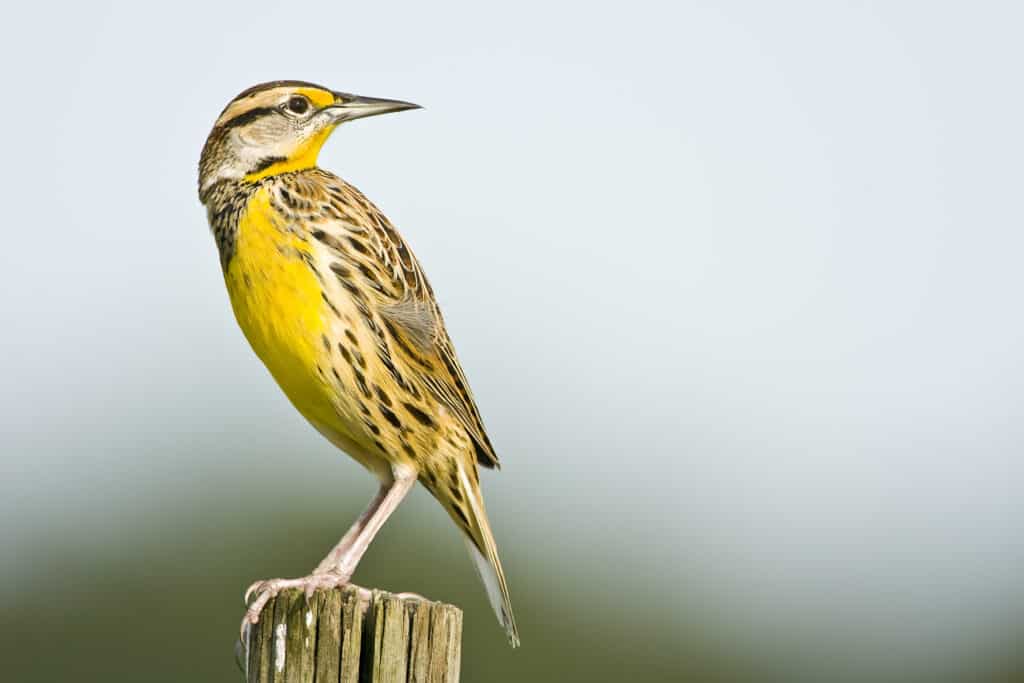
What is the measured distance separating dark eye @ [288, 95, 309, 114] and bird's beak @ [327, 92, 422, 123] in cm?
9

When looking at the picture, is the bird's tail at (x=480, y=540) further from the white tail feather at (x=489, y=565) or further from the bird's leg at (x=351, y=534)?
the bird's leg at (x=351, y=534)

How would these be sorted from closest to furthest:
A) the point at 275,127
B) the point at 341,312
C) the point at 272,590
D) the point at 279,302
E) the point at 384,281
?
the point at 272,590 → the point at 279,302 → the point at 341,312 → the point at 384,281 → the point at 275,127

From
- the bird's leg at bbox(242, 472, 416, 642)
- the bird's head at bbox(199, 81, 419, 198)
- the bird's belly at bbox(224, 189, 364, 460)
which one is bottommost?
the bird's leg at bbox(242, 472, 416, 642)

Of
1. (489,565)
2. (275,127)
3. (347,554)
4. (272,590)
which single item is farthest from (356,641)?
(275,127)

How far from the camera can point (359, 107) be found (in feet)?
21.3

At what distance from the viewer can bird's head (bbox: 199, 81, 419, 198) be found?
249 inches

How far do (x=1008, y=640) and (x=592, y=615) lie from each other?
457 cm

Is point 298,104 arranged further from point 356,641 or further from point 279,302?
point 356,641

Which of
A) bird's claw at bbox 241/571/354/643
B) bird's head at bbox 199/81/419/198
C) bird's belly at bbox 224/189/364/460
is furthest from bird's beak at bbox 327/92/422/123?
bird's claw at bbox 241/571/354/643

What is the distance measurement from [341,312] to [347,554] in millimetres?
820

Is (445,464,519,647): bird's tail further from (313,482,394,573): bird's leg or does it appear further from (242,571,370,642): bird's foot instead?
(242,571,370,642): bird's foot

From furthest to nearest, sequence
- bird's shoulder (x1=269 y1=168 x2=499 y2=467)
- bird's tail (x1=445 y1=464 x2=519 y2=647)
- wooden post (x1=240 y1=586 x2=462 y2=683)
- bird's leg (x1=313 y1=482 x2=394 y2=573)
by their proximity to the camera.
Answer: bird's tail (x1=445 y1=464 x2=519 y2=647), bird's shoulder (x1=269 y1=168 x2=499 y2=467), bird's leg (x1=313 y1=482 x2=394 y2=573), wooden post (x1=240 y1=586 x2=462 y2=683)

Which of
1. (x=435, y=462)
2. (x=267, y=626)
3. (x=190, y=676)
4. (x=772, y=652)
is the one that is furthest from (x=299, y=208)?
(x=772, y=652)

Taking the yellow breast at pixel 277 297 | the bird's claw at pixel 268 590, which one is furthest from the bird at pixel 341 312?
the bird's claw at pixel 268 590
